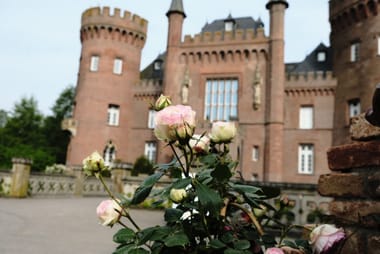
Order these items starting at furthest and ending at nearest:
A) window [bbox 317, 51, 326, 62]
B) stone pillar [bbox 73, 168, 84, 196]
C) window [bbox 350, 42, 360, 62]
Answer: window [bbox 317, 51, 326, 62], window [bbox 350, 42, 360, 62], stone pillar [bbox 73, 168, 84, 196]

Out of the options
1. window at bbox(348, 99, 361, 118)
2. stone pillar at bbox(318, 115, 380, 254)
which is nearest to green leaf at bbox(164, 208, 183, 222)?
stone pillar at bbox(318, 115, 380, 254)

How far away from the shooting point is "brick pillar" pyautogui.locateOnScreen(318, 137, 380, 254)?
155 cm

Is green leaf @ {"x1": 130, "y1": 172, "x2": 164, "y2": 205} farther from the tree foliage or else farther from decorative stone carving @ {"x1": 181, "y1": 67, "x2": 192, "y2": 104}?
the tree foliage

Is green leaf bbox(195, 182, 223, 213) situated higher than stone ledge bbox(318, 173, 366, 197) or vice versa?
stone ledge bbox(318, 173, 366, 197)

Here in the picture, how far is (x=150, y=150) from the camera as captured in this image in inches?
1109

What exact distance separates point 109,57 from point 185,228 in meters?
28.3

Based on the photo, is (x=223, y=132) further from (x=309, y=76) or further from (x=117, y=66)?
(x=117, y=66)

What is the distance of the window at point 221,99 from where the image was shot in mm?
25234

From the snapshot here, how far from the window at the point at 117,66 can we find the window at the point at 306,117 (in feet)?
50.0

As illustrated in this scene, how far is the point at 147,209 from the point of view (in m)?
12.1

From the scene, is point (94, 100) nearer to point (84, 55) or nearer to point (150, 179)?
point (84, 55)

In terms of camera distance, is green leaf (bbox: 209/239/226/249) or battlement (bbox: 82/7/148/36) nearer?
green leaf (bbox: 209/239/226/249)

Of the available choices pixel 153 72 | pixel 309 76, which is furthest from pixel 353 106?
pixel 153 72

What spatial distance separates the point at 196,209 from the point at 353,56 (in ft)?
80.0
